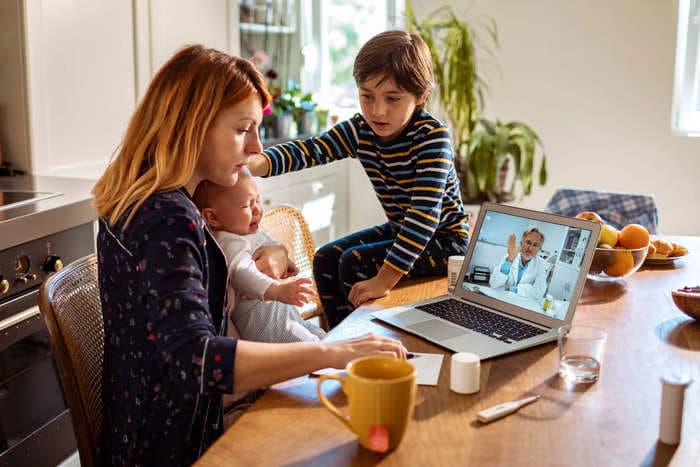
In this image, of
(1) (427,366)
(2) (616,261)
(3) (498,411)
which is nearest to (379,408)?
(3) (498,411)

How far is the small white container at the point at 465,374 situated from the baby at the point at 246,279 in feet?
1.43

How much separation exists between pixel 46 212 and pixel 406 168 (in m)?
0.91

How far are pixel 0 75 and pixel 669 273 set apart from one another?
2.04 m

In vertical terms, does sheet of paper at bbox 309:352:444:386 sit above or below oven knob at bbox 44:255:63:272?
above

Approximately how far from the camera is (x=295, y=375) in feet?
3.83

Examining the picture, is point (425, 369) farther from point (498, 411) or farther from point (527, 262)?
point (527, 262)

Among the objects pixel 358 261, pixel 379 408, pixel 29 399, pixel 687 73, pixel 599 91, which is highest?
pixel 687 73

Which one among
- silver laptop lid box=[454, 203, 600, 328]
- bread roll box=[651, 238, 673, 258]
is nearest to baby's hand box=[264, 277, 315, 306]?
silver laptop lid box=[454, 203, 600, 328]

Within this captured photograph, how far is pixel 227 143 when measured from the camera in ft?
4.39

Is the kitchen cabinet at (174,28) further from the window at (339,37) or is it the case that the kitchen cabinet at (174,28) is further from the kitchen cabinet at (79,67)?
the window at (339,37)

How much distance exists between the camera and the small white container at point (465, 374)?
3.89ft

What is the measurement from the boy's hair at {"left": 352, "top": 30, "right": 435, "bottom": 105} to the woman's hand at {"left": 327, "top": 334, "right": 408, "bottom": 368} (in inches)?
36.4

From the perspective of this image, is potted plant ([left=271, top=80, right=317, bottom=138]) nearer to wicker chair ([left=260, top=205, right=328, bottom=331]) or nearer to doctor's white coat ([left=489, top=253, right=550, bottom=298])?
wicker chair ([left=260, top=205, right=328, bottom=331])

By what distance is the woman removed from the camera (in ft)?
3.73
